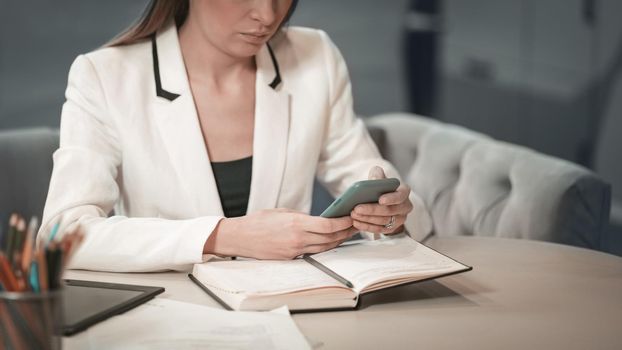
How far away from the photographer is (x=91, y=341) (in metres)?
1.35

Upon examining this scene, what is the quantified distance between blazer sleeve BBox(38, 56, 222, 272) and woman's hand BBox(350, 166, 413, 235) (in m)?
0.27

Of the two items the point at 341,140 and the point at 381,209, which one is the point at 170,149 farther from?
the point at 381,209

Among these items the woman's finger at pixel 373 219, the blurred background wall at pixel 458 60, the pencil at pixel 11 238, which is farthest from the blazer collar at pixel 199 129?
the blurred background wall at pixel 458 60

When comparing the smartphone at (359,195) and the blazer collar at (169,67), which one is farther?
the blazer collar at (169,67)

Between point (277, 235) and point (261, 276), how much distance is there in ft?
0.47

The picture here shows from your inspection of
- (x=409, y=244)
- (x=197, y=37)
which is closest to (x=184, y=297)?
(x=409, y=244)

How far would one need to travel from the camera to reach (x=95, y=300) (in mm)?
1505

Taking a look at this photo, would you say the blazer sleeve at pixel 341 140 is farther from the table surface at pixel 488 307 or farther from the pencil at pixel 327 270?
the pencil at pixel 327 270

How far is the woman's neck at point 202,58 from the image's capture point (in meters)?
2.25

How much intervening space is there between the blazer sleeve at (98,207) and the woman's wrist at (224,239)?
0.06 ft

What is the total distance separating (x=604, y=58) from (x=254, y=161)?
1893 mm

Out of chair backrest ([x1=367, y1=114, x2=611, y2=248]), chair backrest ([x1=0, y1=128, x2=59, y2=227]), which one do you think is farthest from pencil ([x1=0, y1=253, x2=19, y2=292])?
chair backrest ([x1=367, y1=114, x2=611, y2=248])

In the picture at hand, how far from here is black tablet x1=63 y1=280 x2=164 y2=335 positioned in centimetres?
141

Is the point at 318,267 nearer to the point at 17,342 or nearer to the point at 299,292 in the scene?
the point at 299,292
